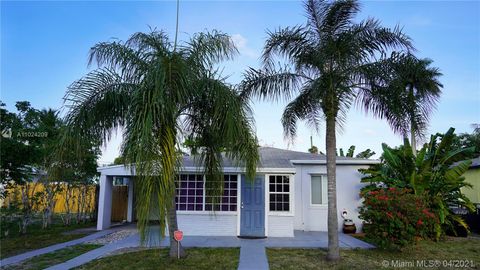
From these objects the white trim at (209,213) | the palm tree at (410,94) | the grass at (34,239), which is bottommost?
the grass at (34,239)

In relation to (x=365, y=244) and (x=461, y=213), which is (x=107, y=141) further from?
(x=461, y=213)

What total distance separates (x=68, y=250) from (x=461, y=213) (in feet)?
49.7

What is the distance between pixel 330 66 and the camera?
8.47 meters

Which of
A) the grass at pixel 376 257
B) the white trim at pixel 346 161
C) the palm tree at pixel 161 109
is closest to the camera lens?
the palm tree at pixel 161 109

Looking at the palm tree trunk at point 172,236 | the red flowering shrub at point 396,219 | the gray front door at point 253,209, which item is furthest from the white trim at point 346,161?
the palm tree trunk at point 172,236

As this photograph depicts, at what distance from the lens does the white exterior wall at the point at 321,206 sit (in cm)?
1411

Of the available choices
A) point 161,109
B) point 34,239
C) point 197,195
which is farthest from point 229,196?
point 34,239

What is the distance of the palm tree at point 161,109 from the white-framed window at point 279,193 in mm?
4220

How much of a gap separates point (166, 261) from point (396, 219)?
583 centimetres

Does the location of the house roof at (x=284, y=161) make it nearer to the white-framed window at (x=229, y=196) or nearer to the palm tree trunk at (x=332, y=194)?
the white-framed window at (x=229, y=196)

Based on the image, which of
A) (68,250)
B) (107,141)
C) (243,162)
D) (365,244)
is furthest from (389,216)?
(68,250)

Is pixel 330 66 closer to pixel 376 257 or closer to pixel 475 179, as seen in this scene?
pixel 376 257

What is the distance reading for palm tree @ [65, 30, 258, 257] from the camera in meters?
6.29

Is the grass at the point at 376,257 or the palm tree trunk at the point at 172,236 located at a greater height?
the palm tree trunk at the point at 172,236
